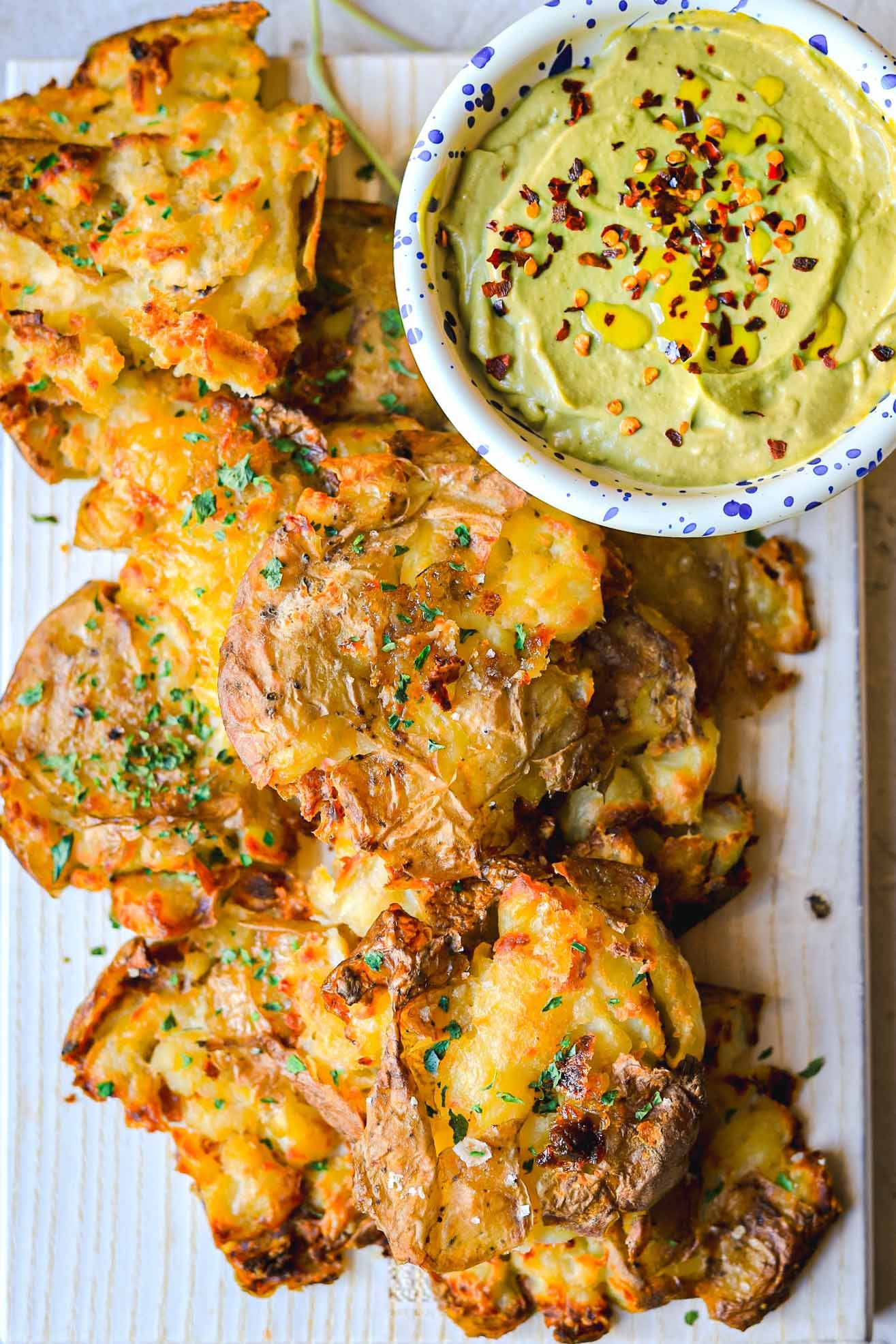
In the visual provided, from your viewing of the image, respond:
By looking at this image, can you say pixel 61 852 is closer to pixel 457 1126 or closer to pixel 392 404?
pixel 457 1126

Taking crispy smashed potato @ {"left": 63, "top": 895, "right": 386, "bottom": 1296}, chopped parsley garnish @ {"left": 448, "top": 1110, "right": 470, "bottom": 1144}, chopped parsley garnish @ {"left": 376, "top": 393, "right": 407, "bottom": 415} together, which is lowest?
crispy smashed potato @ {"left": 63, "top": 895, "right": 386, "bottom": 1296}

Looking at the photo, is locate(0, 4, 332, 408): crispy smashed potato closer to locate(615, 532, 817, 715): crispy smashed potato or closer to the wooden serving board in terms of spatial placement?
the wooden serving board

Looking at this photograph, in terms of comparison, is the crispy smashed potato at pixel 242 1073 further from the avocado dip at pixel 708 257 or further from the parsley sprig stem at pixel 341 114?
the parsley sprig stem at pixel 341 114

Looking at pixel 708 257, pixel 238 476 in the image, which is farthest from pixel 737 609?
pixel 238 476

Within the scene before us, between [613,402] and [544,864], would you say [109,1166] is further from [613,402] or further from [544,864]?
[613,402]

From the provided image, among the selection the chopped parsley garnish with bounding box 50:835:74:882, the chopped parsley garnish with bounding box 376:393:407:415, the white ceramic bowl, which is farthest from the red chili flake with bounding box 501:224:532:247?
the chopped parsley garnish with bounding box 50:835:74:882
